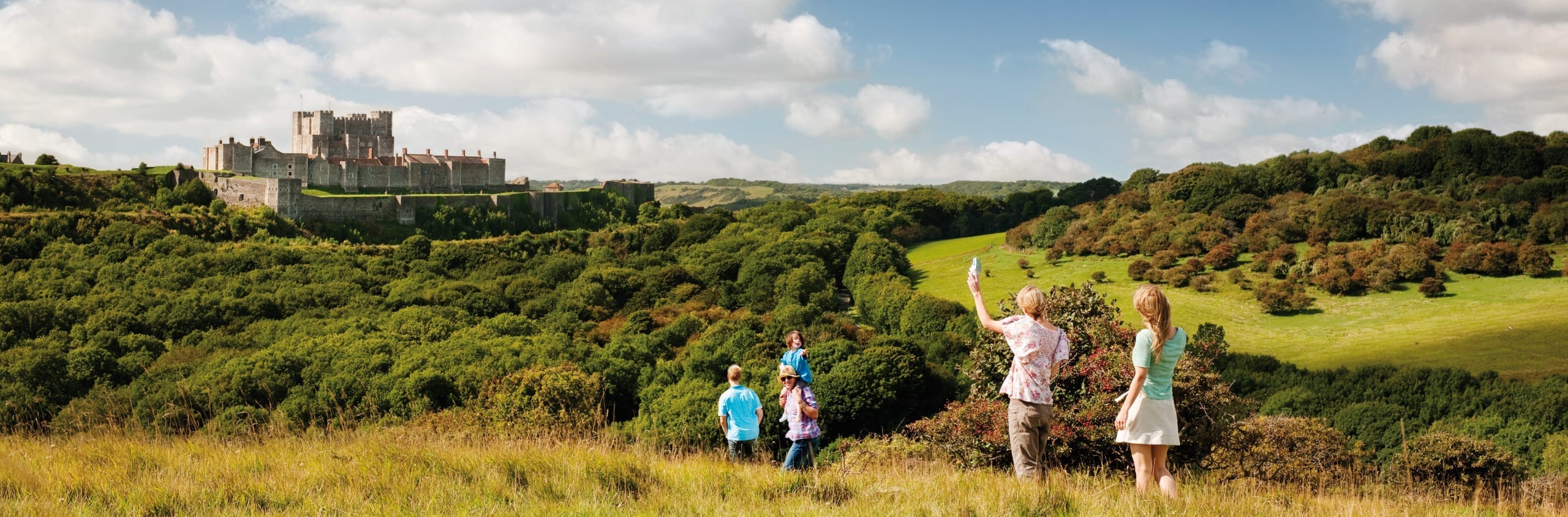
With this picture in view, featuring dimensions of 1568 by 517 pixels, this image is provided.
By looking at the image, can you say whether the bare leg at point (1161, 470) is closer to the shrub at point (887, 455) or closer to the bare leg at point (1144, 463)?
the bare leg at point (1144, 463)

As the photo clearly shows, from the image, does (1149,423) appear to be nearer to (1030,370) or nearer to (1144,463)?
(1144,463)

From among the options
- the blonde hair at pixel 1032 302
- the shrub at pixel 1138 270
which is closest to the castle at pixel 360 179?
the shrub at pixel 1138 270

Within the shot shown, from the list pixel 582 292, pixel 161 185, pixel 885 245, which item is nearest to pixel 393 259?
pixel 582 292

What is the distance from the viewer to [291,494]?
5.88 meters

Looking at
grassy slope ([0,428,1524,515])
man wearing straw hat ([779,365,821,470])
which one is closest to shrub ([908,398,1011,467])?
man wearing straw hat ([779,365,821,470])

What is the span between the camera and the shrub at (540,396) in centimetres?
2069

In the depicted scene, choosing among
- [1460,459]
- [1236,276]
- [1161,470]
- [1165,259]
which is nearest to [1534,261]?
[1236,276]

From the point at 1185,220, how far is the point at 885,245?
17434 mm

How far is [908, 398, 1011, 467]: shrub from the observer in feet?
31.9

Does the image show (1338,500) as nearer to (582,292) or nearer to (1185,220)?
(582,292)

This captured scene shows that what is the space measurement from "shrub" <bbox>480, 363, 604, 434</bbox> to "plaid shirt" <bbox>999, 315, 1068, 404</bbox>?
47.0ft

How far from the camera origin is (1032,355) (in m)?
6.37

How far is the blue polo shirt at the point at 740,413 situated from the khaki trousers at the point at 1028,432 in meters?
2.60

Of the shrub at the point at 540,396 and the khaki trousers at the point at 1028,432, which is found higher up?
the khaki trousers at the point at 1028,432
